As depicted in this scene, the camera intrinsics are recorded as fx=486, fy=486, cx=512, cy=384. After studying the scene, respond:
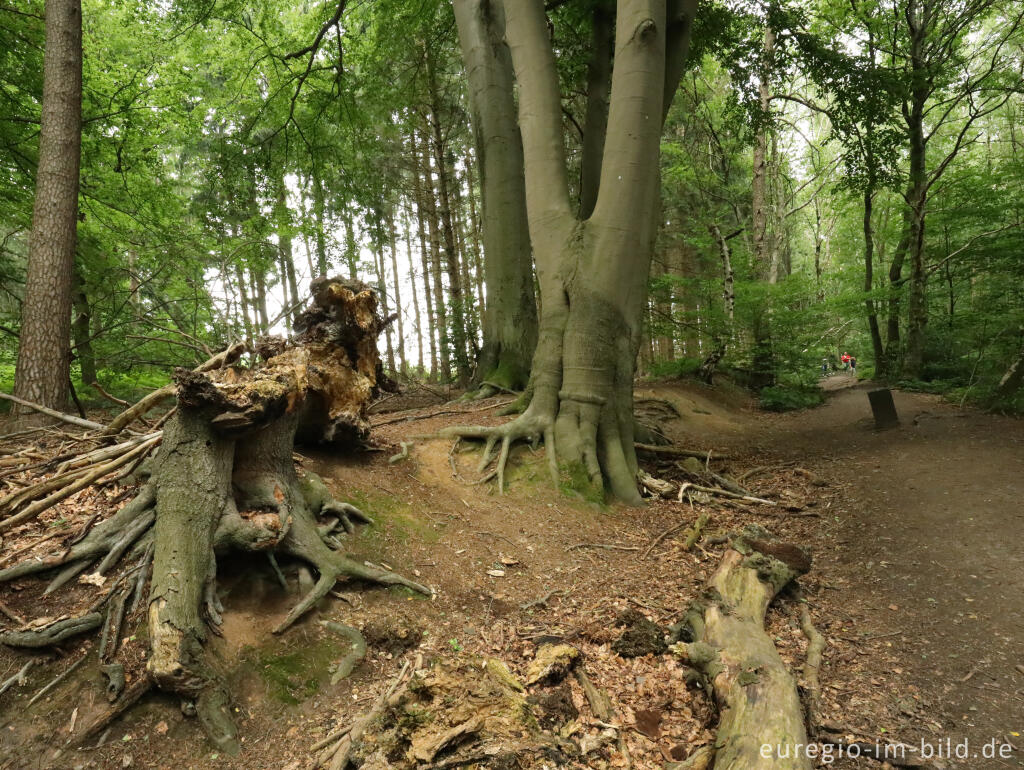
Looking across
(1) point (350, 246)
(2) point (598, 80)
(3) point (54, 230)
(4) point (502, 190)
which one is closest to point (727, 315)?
(2) point (598, 80)

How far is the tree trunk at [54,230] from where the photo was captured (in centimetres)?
536

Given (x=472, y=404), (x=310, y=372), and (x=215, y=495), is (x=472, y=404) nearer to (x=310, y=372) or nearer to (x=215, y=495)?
(x=310, y=372)

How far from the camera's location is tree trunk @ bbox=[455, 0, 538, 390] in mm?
8586

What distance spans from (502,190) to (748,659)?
25.9 ft

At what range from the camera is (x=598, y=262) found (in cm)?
581

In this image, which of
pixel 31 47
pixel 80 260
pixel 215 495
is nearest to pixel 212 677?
→ pixel 215 495

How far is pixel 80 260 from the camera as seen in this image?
9.11 m

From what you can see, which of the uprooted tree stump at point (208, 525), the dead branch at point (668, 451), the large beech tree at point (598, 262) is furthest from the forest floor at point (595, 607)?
the dead branch at point (668, 451)

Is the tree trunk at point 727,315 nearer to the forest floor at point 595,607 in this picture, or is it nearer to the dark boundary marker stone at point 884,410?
the dark boundary marker stone at point 884,410

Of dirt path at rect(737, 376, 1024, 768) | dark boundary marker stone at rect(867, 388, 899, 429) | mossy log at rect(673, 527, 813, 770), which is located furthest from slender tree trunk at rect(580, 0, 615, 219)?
dark boundary marker stone at rect(867, 388, 899, 429)

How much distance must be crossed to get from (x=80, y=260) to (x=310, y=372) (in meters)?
8.51

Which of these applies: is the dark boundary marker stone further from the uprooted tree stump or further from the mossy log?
the uprooted tree stump

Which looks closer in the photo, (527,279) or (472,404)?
(472,404)

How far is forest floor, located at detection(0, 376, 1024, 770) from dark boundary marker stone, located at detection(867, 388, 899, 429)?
2188 millimetres
